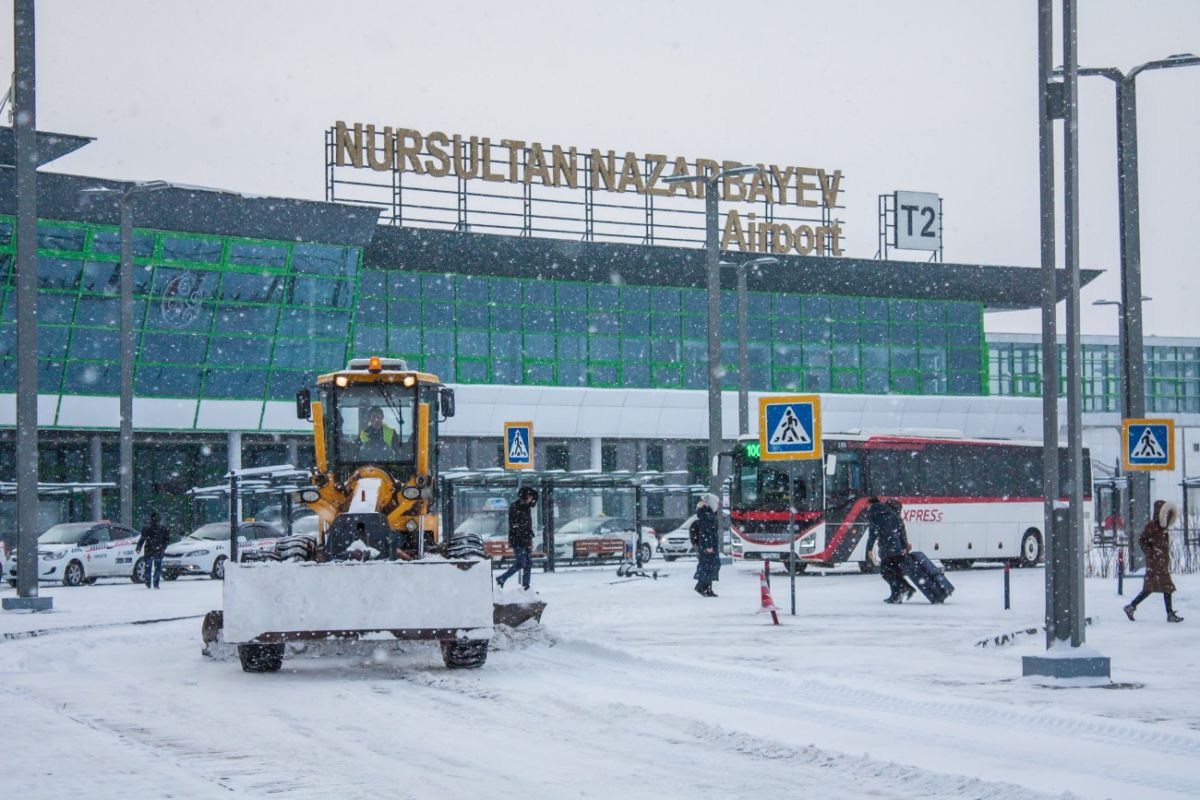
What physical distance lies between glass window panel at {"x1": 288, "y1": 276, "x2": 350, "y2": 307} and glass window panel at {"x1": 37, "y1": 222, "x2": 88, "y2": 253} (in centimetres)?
718

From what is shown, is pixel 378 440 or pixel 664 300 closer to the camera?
pixel 378 440

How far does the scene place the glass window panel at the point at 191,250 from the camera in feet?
177

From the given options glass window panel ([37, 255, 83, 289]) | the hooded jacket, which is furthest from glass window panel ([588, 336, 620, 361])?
the hooded jacket

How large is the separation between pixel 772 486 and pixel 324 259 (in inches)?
877

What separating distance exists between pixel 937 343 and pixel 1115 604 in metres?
49.6

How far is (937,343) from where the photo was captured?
242 feet

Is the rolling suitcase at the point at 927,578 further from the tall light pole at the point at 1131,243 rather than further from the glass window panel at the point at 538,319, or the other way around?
the glass window panel at the point at 538,319

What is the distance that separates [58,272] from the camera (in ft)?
170

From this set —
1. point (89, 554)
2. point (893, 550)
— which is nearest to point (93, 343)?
point (89, 554)

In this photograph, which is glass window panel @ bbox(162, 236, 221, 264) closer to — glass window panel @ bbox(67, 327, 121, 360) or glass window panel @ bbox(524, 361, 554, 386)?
glass window panel @ bbox(67, 327, 121, 360)

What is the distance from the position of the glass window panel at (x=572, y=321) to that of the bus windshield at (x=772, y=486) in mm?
25136

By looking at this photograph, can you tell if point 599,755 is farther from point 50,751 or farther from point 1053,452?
point 1053,452

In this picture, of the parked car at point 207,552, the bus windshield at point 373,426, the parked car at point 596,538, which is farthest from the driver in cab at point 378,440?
the parked car at point 207,552

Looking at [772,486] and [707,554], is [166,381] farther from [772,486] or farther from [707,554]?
[707,554]
